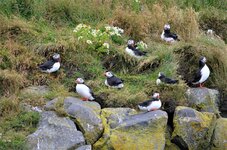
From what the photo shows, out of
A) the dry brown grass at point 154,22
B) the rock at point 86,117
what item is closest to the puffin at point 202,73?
the dry brown grass at point 154,22

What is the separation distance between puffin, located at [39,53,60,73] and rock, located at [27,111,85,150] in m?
1.36

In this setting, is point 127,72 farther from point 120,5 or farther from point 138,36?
point 120,5

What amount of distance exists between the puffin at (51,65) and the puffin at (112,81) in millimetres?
936

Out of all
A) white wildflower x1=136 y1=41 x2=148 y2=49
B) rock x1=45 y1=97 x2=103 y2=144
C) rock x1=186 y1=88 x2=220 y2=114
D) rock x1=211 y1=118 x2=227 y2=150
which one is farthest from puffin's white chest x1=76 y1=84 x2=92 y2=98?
rock x1=211 y1=118 x2=227 y2=150

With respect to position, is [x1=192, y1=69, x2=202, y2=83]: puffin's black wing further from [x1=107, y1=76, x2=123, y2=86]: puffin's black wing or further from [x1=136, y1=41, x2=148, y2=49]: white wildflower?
[x1=107, y1=76, x2=123, y2=86]: puffin's black wing

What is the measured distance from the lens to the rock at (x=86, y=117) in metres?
9.07

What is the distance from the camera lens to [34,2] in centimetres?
1234

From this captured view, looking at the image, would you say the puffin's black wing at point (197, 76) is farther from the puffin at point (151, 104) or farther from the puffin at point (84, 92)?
the puffin at point (84, 92)

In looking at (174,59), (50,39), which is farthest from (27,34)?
(174,59)

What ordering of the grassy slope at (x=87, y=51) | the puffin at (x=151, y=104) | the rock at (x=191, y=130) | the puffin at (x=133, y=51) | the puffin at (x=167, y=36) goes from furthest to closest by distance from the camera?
the puffin at (x=167, y=36), the puffin at (x=133, y=51), the grassy slope at (x=87, y=51), the rock at (x=191, y=130), the puffin at (x=151, y=104)

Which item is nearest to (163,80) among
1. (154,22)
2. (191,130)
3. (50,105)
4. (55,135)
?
(191,130)

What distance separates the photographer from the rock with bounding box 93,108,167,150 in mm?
9031

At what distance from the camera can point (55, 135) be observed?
8.74 metres

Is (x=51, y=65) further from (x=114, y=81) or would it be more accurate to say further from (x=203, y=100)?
(x=203, y=100)
